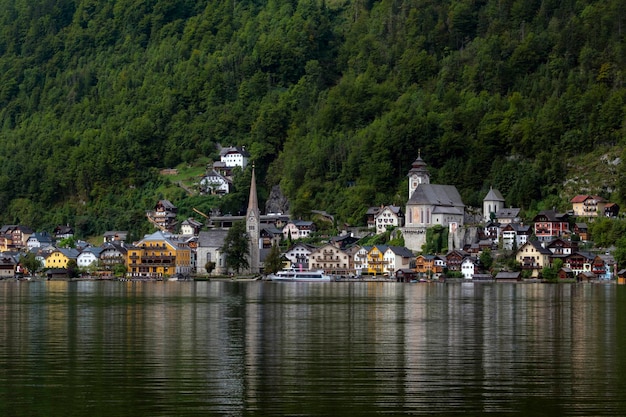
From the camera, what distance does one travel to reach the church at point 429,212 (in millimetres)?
116688

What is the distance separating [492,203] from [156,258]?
3347cm

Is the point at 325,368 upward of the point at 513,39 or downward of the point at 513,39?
downward

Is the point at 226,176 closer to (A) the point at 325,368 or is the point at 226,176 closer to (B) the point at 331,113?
(B) the point at 331,113

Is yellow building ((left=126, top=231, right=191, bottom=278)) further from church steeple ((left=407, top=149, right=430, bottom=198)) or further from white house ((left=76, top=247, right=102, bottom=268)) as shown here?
church steeple ((left=407, top=149, right=430, bottom=198))

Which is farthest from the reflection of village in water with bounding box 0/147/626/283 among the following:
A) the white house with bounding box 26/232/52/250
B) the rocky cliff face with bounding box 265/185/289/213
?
the rocky cliff face with bounding box 265/185/289/213

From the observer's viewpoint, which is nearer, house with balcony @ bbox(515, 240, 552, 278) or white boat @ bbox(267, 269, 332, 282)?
house with balcony @ bbox(515, 240, 552, 278)

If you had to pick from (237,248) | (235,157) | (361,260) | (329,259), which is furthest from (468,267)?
(235,157)

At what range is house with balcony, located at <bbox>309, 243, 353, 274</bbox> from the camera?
115688 millimetres

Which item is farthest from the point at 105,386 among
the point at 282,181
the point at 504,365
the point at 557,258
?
the point at 282,181

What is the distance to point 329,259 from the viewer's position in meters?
117

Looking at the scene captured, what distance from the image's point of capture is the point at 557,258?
103688 mm

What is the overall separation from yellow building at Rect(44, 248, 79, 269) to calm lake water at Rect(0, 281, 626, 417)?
69831mm

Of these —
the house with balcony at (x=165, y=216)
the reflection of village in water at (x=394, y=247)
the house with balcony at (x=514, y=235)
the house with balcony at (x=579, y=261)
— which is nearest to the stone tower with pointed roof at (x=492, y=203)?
the reflection of village in water at (x=394, y=247)

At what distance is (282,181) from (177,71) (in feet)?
138
